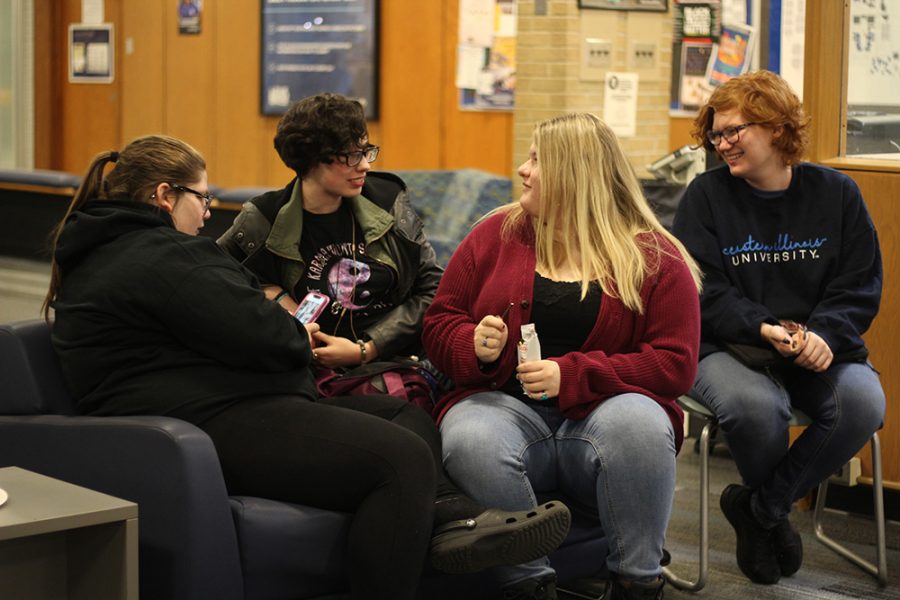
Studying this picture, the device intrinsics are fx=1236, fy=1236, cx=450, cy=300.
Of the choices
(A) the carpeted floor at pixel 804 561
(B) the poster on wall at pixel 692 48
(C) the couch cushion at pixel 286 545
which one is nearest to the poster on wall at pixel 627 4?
(B) the poster on wall at pixel 692 48

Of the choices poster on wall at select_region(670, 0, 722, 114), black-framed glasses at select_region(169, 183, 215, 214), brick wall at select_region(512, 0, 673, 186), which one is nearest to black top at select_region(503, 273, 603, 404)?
black-framed glasses at select_region(169, 183, 215, 214)

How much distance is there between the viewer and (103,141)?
11.5 metres

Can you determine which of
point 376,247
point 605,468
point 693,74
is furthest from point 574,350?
point 693,74

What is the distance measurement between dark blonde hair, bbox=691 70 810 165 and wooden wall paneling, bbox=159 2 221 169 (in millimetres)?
7307

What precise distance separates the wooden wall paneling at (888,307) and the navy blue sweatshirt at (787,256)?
1.52 feet

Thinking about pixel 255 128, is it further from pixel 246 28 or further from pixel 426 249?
pixel 426 249

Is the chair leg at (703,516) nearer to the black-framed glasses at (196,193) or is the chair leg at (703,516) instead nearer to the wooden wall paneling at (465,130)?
the black-framed glasses at (196,193)

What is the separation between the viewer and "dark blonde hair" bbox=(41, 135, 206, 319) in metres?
2.68

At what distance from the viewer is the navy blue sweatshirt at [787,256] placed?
3.29m

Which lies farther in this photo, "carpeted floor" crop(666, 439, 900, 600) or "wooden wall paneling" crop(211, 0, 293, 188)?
"wooden wall paneling" crop(211, 0, 293, 188)

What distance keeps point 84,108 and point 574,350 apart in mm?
9701

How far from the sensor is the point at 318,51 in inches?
368

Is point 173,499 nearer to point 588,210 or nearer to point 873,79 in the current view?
point 588,210

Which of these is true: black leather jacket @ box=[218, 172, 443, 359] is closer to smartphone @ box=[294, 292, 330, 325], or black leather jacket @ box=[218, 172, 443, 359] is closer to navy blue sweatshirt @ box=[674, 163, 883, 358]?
smartphone @ box=[294, 292, 330, 325]
